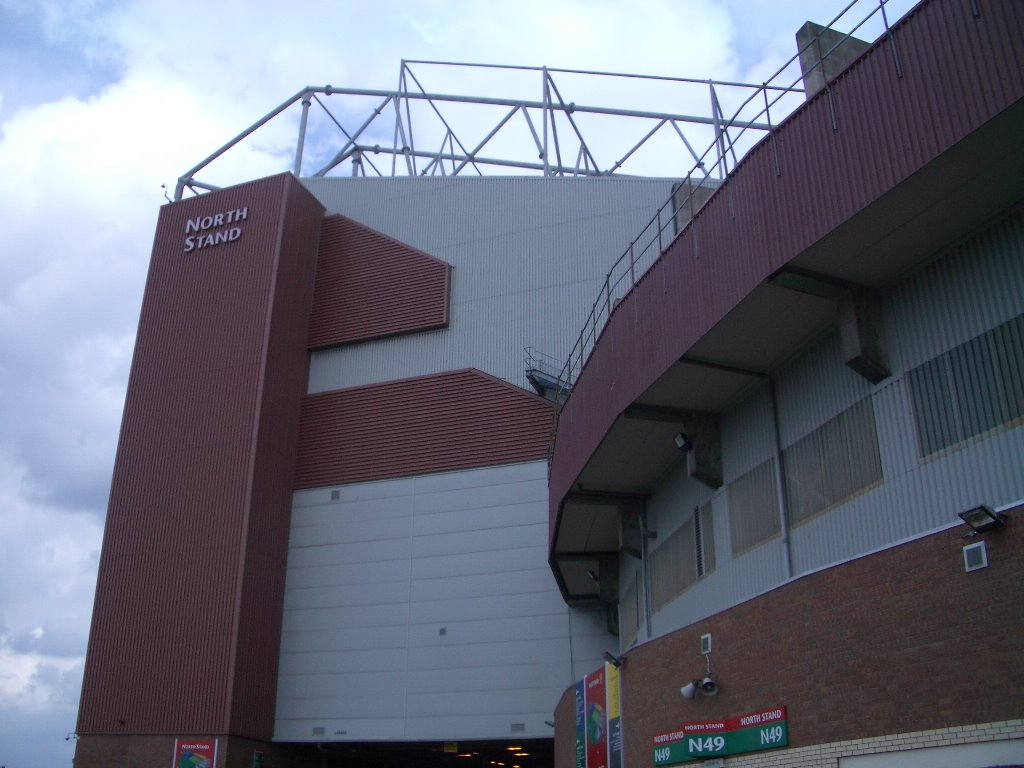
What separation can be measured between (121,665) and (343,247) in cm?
2040

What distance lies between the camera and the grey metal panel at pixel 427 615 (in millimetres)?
36688

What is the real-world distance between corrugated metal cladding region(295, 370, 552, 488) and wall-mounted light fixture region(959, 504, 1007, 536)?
2870cm

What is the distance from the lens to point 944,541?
11.5 m

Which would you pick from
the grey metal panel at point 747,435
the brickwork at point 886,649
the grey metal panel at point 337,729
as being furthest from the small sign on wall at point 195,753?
the brickwork at point 886,649

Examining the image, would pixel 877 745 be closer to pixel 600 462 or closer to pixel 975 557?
pixel 975 557

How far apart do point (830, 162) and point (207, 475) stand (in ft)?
106

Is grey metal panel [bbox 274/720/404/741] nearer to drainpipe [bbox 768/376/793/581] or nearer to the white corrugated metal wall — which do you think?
the white corrugated metal wall

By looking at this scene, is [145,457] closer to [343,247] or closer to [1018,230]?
[343,247]

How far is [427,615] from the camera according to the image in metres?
38.3

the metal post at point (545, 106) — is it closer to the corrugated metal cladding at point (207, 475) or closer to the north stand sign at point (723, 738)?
the corrugated metal cladding at point (207, 475)

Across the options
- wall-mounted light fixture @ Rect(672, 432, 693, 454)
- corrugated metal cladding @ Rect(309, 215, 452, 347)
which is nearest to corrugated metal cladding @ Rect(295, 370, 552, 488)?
corrugated metal cladding @ Rect(309, 215, 452, 347)

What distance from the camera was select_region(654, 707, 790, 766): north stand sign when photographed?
1435 cm

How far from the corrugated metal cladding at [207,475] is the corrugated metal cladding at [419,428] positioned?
4.64ft

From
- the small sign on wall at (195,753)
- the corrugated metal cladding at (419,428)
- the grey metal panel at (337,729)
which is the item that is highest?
the corrugated metal cladding at (419,428)
